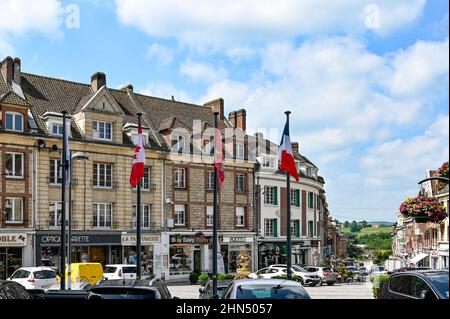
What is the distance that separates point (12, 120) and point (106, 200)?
22.9 feet

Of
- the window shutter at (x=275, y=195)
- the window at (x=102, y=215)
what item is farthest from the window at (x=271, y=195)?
the window at (x=102, y=215)

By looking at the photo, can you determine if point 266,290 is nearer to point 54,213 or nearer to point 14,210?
point 14,210

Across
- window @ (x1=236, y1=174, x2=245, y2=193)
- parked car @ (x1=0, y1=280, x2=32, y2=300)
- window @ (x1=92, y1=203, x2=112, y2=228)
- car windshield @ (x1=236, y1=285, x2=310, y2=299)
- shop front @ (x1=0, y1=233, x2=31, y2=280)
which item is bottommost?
shop front @ (x1=0, y1=233, x2=31, y2=280)

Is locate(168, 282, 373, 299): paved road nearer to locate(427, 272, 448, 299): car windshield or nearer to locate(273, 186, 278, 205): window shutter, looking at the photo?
locate(427, 272, 448, 299): car windshield

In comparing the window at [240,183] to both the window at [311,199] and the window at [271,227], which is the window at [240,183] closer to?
the window at [271,227]

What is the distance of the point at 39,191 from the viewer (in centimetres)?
3306

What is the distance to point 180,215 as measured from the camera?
38.8m

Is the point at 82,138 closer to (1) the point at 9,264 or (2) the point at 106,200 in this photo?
(2) the point at 106,200

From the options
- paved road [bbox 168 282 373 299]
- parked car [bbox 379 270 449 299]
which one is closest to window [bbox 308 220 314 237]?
paved road [bbox 168 282 373 299]

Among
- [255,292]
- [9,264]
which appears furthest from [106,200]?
[255,292]

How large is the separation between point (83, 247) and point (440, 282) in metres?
29.3

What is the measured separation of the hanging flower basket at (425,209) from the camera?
1491 centimetres

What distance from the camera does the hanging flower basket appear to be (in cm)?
1491

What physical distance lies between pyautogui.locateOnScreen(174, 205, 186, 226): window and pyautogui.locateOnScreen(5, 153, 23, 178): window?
33.2 feet
